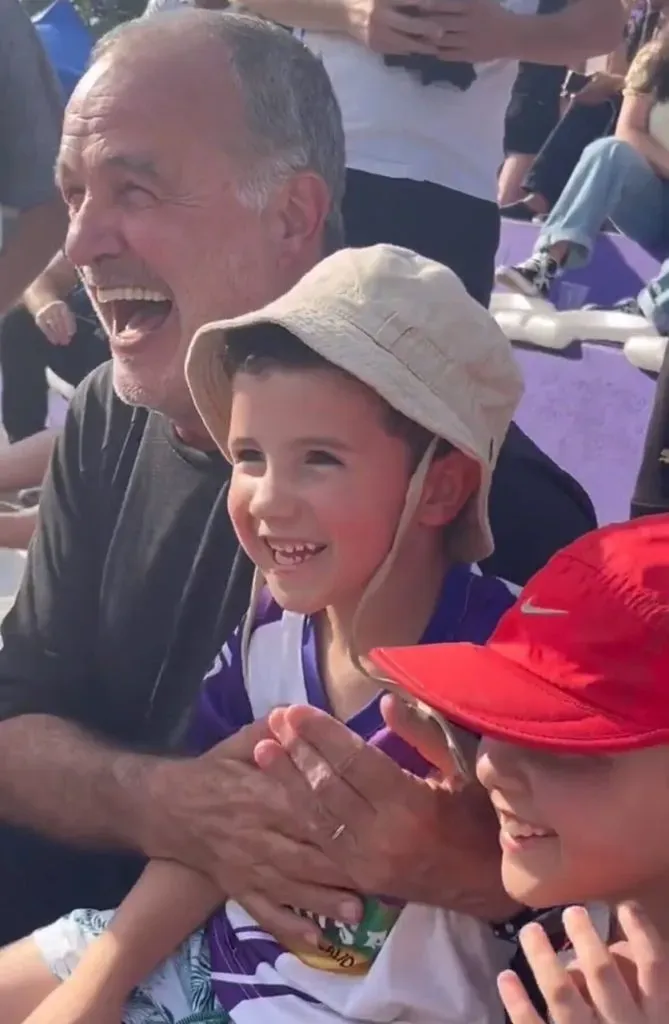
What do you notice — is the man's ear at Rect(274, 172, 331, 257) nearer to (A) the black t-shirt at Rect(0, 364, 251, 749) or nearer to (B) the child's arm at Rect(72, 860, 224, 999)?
(A) the black t-shirt at Rect(0, 364, 251, 749)

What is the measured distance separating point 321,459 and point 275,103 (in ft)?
1.93

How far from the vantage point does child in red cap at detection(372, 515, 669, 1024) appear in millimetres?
1081

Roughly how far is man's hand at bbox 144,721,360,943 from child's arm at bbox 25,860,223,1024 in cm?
3

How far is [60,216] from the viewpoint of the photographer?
10.8 feet

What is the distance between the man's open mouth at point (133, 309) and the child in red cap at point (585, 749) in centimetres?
74

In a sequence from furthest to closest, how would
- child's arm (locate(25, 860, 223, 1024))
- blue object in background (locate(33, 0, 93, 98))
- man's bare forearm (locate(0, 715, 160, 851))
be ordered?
blue object in background (locate(33, 0, 93, 98)) < man's bare forearm (locate(0, 715, 160, 851)) < child's arm (locate(25, 860, 223, 1024))

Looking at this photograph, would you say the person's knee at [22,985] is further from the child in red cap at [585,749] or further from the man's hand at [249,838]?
the child in red cap at [585,749]

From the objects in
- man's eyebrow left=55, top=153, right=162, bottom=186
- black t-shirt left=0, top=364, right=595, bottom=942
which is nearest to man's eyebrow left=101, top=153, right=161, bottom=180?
man's eyebrow left=55, top=153, right=162, bottom=186

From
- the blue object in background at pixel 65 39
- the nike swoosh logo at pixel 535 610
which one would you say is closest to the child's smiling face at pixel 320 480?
the nike swoosh logo at pixel 535 610

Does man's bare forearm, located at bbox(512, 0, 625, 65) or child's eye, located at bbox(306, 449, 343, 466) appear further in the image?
man's bare forearm, located at bbox(512, 0, 625, 65)

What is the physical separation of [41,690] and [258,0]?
148 cm

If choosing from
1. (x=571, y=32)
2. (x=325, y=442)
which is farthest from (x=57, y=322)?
(x=325, y=442)

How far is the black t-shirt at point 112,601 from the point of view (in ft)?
5.73

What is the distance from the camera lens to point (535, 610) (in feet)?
3.83
